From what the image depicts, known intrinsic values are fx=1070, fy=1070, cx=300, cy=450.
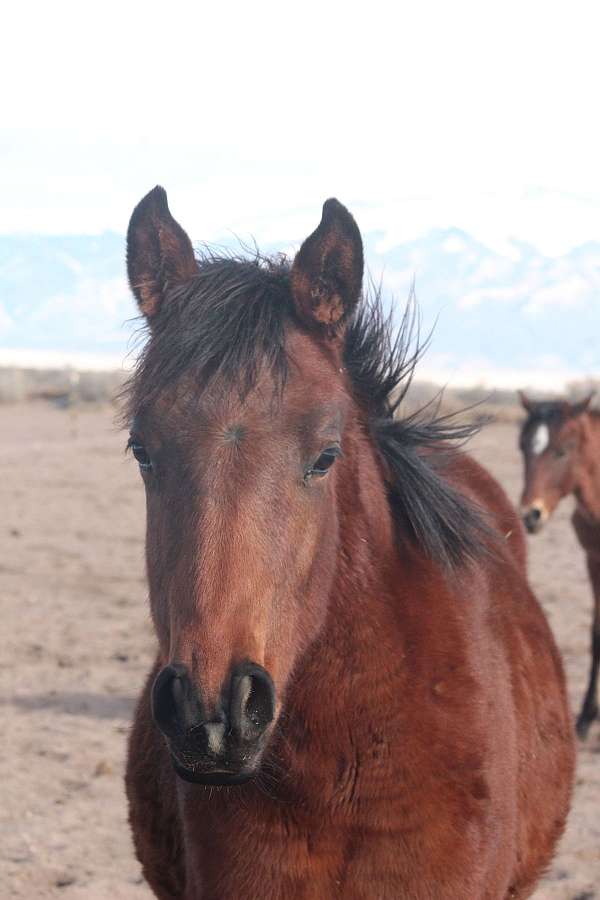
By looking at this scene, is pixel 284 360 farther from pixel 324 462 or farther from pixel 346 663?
pixel 346 663

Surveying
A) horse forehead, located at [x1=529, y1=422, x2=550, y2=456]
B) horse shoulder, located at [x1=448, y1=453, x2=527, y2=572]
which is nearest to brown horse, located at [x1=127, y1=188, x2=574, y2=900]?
horse shoulder, located at [x1=448, y1=453, x2=527, y2=572]

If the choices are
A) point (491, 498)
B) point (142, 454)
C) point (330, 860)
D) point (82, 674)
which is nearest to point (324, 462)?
point (142, 454)

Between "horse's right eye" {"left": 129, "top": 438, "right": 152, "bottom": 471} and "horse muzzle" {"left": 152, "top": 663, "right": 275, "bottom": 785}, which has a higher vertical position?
"horse's right eye" {"left": 129, "top": 438, "right": 152, "bottom": 471}

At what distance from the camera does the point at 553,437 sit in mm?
8906

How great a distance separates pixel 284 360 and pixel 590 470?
686 centimetres

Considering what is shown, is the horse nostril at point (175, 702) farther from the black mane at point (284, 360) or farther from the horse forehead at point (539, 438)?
the horse forehead at point (539, 438)

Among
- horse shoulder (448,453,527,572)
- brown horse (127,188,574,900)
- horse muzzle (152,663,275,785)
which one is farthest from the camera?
horse shoulder (448,453,527,572)

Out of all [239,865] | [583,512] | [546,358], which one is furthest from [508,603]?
[546,358]

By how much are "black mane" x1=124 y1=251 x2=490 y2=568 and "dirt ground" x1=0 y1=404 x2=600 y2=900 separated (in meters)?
1.08

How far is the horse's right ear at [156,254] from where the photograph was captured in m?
2.62

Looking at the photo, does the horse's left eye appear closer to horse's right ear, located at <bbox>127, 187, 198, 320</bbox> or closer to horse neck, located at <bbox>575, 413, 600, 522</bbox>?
horse's right ear, located at <bbox>127, 187, 198, 320</bbox>

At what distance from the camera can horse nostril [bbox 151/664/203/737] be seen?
1937 millimetres

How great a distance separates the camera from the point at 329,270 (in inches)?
99.0

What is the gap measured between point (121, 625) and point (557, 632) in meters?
3.56
